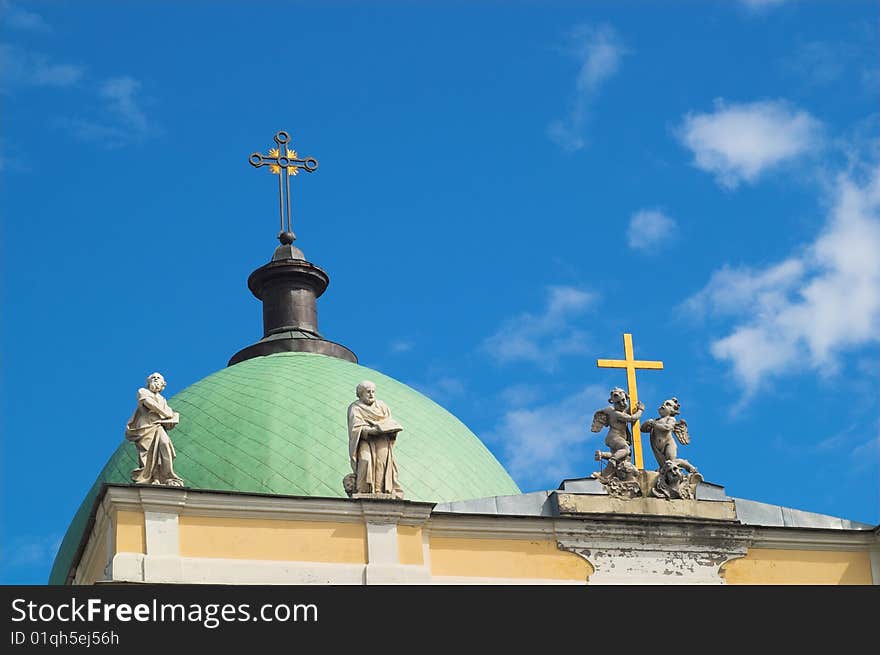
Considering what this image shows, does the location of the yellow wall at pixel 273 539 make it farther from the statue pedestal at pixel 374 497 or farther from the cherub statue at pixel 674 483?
the cherub statue at pixel 674 483

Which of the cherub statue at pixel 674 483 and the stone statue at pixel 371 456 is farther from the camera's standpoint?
the cherub statue at pixel 674 483

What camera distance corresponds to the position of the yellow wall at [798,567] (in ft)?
92.3

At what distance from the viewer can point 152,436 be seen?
1050 inches

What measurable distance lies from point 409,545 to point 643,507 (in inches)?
121

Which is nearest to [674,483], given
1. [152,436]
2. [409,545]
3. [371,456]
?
[409,545]

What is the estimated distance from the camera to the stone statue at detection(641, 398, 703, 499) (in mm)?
28312

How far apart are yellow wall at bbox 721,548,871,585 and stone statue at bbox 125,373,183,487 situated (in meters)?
6.98

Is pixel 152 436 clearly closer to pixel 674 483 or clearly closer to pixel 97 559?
pixel 97 559

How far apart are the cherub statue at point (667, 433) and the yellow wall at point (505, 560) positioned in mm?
1818

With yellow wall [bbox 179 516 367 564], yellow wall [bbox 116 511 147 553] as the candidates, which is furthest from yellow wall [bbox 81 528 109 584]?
yellow wall [bbox 179 516 367 564]

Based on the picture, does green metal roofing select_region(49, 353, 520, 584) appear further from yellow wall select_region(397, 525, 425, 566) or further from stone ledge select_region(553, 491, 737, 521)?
stone ledge select_region(553, 491, 737, 521)

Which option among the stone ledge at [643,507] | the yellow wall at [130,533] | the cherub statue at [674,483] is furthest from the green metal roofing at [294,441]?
the yellow wall at [130,533]

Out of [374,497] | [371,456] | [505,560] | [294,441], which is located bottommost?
[505,560]
